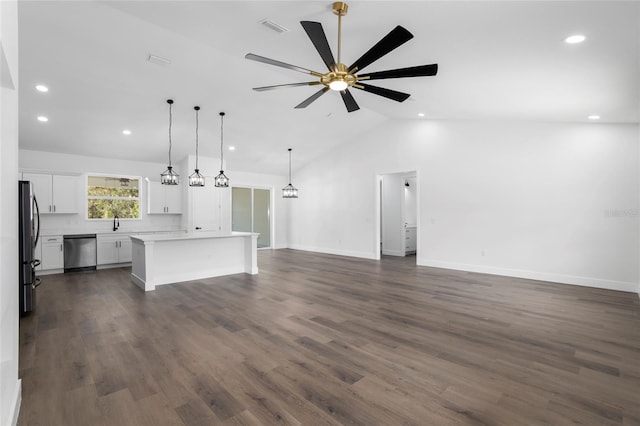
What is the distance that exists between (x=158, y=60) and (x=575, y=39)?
192 inches

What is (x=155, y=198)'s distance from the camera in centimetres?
791

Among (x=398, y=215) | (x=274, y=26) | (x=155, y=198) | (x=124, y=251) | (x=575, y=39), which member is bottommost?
(x=124, y=251)

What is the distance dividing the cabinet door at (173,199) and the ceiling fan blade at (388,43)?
6893 mm

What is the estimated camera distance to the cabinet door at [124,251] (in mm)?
7127

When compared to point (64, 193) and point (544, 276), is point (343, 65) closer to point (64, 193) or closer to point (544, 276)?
point (544, 276)

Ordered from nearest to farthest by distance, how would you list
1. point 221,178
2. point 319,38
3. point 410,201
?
point 319,38 < point 221,178 < point 410,201

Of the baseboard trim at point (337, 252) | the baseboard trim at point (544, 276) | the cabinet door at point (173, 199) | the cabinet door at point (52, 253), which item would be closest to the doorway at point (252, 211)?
the baseboard trim at point (337, 252)

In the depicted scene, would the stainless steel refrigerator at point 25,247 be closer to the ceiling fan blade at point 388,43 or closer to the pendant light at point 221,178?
the pendant light at point 221,178

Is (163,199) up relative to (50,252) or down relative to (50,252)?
up

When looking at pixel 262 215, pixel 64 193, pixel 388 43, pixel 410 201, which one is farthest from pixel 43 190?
pixel 410 201

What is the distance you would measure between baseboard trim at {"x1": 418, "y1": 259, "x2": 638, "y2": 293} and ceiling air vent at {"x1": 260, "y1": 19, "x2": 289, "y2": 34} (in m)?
5.65

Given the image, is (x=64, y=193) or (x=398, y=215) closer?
(x=64, y=193)

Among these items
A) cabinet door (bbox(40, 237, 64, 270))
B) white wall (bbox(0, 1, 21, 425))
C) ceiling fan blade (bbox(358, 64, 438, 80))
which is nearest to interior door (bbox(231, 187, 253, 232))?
cabinet door (bbox(40, 237, 64, 270))

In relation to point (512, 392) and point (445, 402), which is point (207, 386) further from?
point (512, 392)
